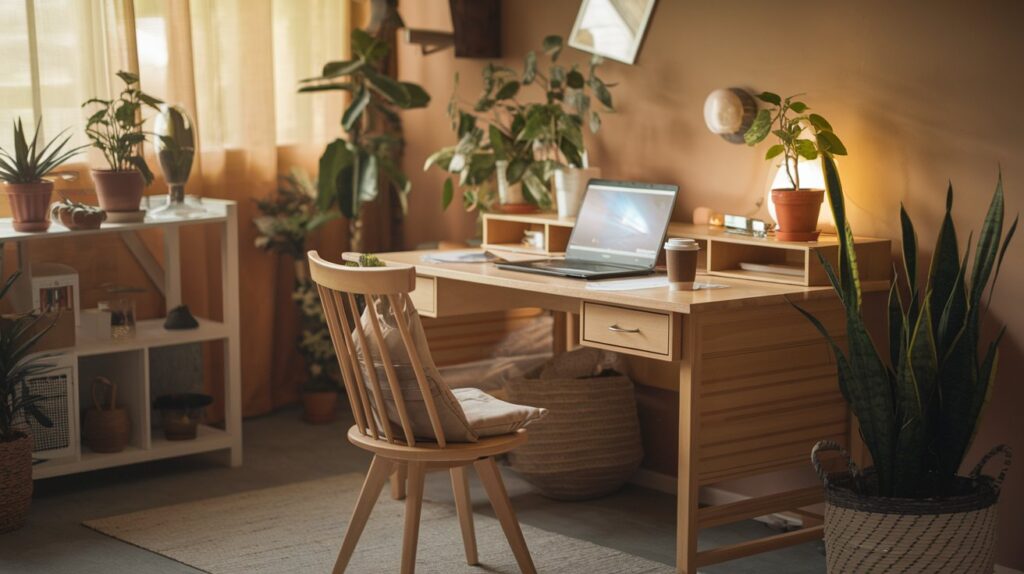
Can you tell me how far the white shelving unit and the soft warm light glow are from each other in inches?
68.2

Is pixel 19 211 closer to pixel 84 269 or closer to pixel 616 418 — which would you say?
pixel 84 269

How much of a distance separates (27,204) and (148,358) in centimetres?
68

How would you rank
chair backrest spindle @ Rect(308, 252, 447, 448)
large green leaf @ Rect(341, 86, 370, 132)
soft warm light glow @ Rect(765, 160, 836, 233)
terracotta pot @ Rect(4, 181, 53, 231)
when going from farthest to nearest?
large green leaf @ Rect(341, 86, 370, 132) → terracotta pot @ Rect(4, 181, 53, 231) → soft warm light glow @ Rect(765, 160, 836, 233) → chair backrest spindle @ Rect(308, 252, 447, 448)

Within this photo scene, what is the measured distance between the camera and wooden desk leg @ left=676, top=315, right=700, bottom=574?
292cm

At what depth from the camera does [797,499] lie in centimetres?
327

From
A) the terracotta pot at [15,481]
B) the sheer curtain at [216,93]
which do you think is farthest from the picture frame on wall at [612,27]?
the terracotta pot at [15,481]

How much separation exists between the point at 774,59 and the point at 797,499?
1188 millimetres

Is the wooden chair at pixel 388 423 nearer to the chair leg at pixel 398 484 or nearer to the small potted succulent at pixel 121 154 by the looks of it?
the chair leg at pixel 398 484

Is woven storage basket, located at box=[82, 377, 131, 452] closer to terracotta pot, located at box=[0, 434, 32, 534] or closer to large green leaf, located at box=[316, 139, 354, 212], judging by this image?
terracotta pot, located at box=[0, 434, 32, 534]

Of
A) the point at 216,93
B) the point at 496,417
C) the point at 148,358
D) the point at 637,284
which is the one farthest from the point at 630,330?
the point at 216,93

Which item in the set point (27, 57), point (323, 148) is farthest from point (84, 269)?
point (323, 148)

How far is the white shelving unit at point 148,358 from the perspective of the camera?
3.77m

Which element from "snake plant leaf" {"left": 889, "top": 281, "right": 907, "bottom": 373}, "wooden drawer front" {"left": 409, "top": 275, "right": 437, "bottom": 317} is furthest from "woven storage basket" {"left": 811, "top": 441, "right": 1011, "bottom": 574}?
"wooden drawer front" {"left": 409, "top": 275, "right": 437, "bottom": 317}

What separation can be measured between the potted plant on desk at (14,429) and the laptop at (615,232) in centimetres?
133
